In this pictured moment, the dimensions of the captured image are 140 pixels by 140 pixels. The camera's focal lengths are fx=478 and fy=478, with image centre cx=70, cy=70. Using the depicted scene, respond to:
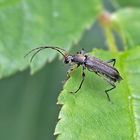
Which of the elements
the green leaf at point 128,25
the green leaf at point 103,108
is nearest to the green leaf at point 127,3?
the green leaf at point 128,25

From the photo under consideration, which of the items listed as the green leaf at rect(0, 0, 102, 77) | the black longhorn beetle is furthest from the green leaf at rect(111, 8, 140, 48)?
the black longhorn beetle

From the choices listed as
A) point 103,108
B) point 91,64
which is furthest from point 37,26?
point 103,108

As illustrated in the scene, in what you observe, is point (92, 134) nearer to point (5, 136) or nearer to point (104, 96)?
point (104, 96)

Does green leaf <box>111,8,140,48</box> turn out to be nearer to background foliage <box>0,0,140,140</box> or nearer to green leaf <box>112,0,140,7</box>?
background foliage <box>0,0,140,140</box>

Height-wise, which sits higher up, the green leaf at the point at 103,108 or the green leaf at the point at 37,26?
the green leaf at the point at 37,26

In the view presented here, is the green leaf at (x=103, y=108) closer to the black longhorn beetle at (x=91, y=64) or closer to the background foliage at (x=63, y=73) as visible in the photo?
the background foliage at (x=63, y=73)

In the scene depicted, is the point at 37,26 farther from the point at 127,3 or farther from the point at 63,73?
the point at 63,73
